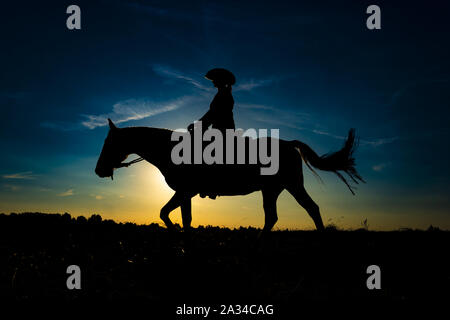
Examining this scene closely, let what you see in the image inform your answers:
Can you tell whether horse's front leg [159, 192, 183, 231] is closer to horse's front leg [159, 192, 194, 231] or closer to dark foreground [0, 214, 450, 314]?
horse's front leg [159, 192, 194, 231]

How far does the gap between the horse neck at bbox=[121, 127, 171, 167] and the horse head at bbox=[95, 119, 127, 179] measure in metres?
0.17

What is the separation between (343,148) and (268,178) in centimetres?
226

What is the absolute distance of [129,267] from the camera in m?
6.04

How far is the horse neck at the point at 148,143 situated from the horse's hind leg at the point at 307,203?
139 inches

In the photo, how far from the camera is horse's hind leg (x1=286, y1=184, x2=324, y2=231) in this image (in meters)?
9.01

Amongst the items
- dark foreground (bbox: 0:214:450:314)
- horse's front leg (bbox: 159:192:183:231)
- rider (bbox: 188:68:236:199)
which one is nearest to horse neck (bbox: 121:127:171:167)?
rider (bbox: 188:68:236:199)

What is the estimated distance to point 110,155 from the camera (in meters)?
9.09

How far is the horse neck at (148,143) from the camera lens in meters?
8.97

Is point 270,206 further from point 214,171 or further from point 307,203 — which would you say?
point 214,171

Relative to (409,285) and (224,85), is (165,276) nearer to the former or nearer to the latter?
(409,285)

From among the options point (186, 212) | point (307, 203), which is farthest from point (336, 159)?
point (186, 212)

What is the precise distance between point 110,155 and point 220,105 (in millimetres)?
3177

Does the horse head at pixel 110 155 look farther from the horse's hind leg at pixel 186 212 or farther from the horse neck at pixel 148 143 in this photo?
the horse's hind leg at pixel 186 212
